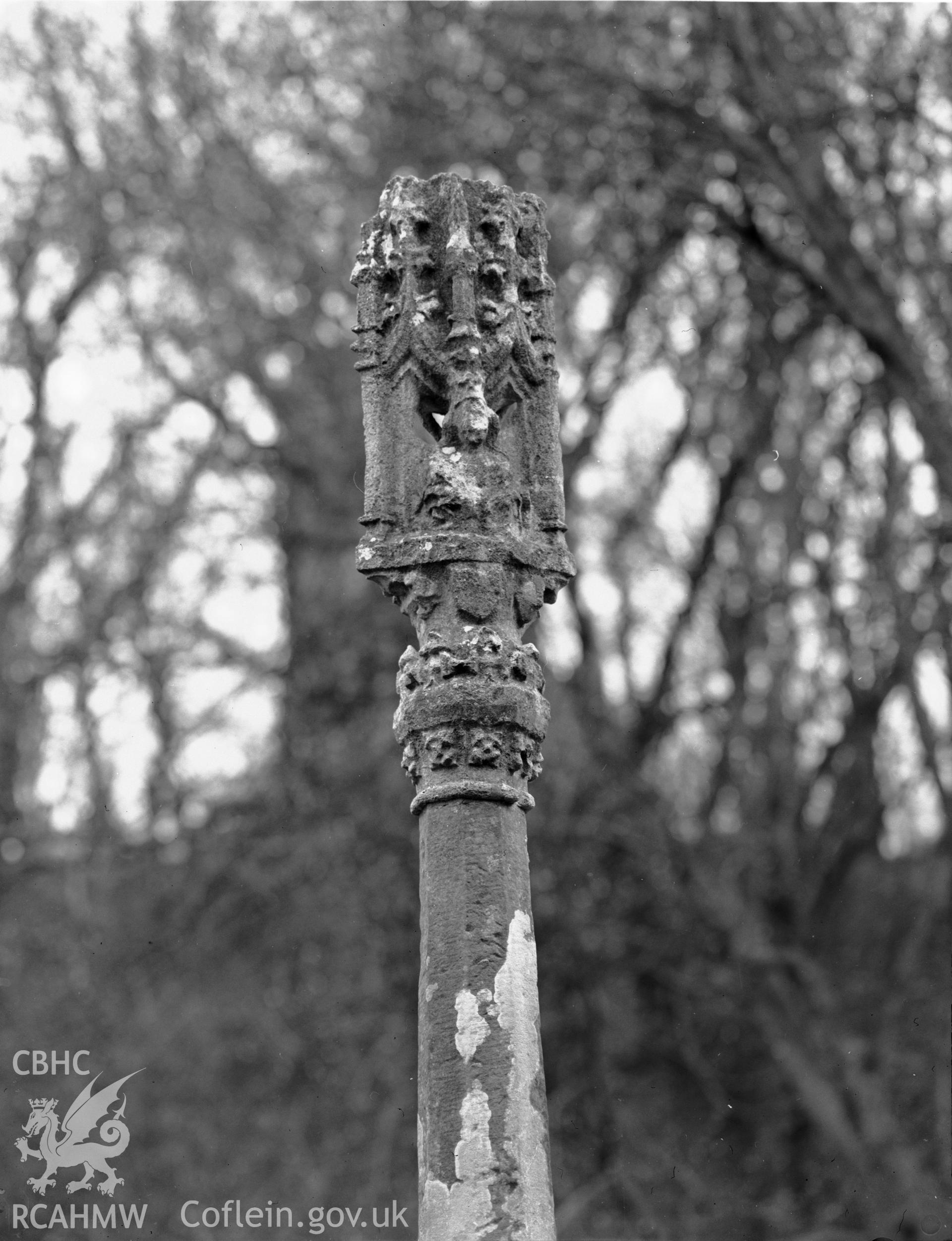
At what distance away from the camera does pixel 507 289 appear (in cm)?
611

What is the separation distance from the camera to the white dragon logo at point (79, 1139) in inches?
420

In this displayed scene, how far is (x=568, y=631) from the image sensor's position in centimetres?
1491

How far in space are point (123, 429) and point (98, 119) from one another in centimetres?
260

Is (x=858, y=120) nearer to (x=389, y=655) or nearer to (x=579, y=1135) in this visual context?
(x=389, y=655)

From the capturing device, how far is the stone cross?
5.23 m

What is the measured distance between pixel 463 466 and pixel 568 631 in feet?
29.8

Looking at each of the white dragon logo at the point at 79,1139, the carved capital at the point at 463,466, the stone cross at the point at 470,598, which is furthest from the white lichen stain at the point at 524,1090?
the white dragon logo at the point at 79,1139

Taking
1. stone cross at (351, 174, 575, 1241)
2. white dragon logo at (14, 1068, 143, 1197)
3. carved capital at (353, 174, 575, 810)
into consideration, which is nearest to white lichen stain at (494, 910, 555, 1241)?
stone cross at (351, 174, 575, 1241)

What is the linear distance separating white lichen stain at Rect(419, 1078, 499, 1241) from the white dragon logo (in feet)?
17.8

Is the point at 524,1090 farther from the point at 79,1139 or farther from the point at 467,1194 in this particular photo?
the point at 79,1139

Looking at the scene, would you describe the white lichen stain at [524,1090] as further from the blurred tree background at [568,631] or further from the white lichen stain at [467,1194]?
the blurred tree background at [568,631]

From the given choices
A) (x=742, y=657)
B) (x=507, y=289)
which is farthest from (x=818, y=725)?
(x=507, y=289)

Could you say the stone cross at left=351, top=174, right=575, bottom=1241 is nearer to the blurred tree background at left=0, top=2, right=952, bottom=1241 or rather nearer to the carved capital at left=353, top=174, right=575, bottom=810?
the carved capital at left=353, top=174, right=575, bottom=810

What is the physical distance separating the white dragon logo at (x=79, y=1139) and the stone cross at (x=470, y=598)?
543 cm
